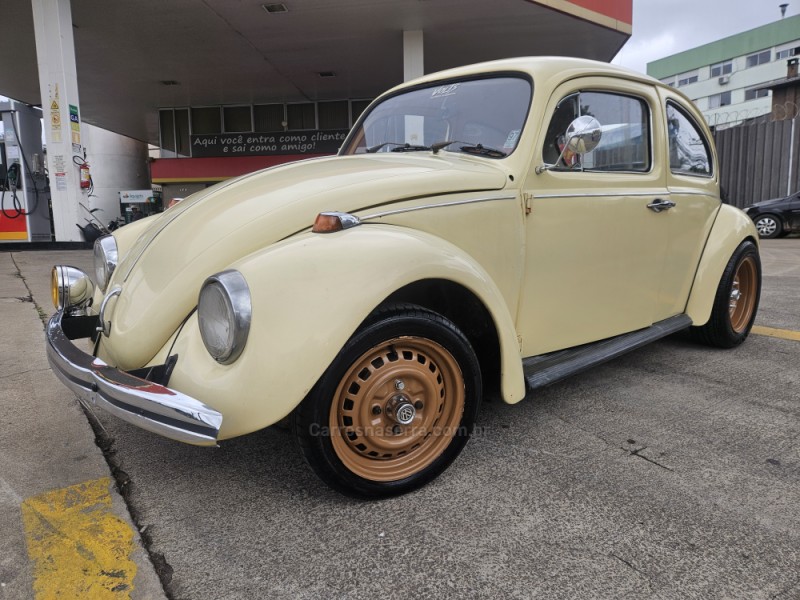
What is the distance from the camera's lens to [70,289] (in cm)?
263

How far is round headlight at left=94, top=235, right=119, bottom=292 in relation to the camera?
2.63m

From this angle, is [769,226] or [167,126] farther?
[167,126]

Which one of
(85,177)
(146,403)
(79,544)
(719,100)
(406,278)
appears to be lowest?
(79,544)

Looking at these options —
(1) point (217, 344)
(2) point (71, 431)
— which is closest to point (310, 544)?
(1) point (217, 344)

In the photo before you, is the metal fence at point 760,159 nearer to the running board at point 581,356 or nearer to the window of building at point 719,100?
the running board at point 581,356

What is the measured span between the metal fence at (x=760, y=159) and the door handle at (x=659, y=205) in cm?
1388

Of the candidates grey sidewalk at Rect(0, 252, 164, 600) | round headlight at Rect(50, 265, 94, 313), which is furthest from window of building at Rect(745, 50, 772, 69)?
round headlight at Rect(50, 265, 94, 313)

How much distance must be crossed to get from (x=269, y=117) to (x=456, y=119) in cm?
1794

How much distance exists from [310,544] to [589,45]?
13599 millimetres

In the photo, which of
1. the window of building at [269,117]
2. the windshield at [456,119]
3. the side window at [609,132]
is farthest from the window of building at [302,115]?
the side window at [609,132]

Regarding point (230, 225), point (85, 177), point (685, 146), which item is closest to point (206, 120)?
point (85, 177)

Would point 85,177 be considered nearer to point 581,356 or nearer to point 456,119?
point 456,119

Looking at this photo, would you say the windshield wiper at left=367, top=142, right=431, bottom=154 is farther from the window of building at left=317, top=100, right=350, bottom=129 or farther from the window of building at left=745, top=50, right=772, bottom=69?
the window of building at left=745, top=50, right=772, bottom=69

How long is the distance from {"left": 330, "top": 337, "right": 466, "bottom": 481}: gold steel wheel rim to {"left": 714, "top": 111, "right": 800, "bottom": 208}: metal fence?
15.6m
